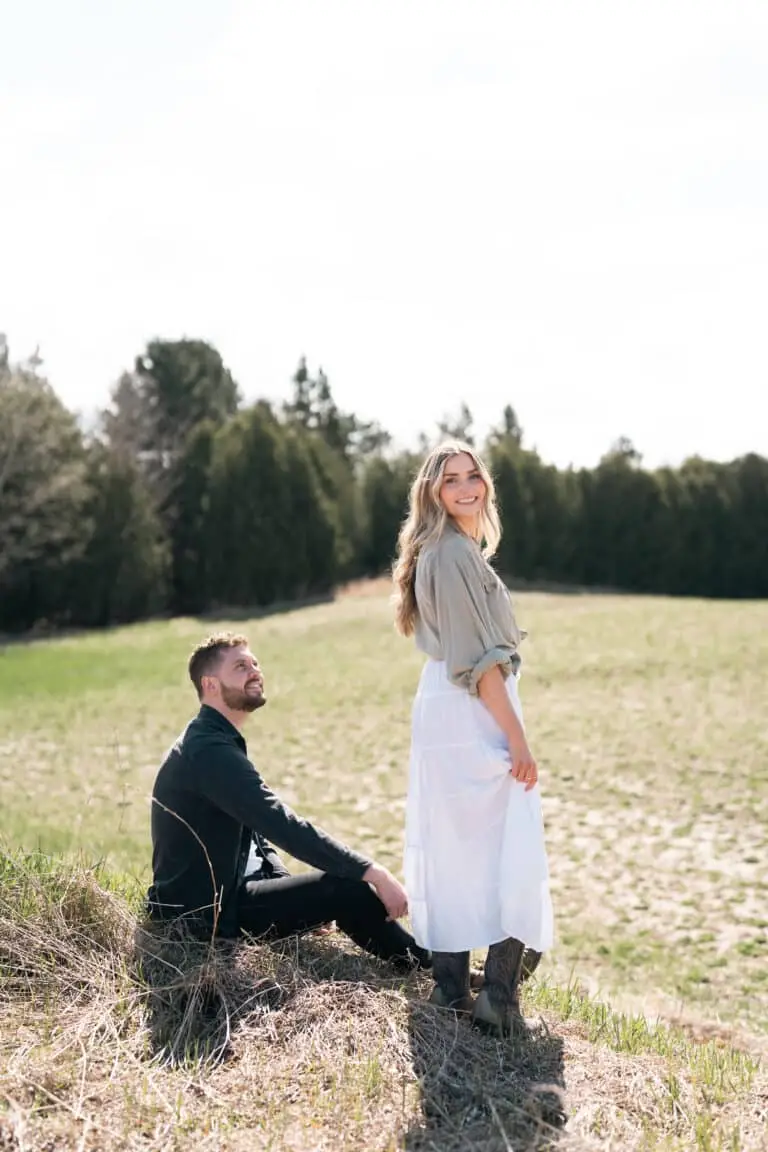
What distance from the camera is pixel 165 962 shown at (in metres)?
3.45

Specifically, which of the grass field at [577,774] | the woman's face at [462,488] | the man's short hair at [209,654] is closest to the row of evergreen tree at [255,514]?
the grass field at [577,774]

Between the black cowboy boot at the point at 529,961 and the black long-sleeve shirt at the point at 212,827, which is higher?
the black long-sleeve shirt at the point at 212,827

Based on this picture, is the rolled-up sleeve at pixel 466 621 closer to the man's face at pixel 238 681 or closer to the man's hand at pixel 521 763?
the man's hand at pixel 521 763

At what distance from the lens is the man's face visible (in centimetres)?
375

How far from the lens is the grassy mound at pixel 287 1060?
8.74 ft

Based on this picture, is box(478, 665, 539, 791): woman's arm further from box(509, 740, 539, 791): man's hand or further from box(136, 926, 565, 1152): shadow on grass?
box(136, 926, 565, 1152): shadow on grass

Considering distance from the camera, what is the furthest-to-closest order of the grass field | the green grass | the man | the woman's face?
the green grass
the grass field
the man
the woman's face

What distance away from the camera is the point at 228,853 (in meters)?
3.67

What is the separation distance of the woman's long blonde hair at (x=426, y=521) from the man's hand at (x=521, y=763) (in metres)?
0.57

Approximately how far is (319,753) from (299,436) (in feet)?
69.7

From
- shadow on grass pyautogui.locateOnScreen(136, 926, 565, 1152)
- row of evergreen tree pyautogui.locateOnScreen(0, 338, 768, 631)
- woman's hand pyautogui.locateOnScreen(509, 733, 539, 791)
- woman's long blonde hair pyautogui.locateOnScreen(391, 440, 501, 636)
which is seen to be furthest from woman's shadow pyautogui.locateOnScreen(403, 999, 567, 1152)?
row of evergreen tree pyautogui.locateOnScreen(0, 338, 768, 631)

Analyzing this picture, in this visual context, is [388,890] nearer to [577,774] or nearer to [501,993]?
[501,993]

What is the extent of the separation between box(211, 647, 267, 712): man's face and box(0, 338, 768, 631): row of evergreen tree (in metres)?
23.6

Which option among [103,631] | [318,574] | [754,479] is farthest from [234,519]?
[754,479]
